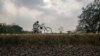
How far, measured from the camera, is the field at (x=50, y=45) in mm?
12984

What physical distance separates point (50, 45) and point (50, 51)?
704mm

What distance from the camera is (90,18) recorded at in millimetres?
25953

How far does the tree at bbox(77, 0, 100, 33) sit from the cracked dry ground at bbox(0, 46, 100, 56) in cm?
1173

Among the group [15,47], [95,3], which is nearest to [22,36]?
[15,47]

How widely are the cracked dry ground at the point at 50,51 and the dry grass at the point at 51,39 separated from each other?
0.64 metres

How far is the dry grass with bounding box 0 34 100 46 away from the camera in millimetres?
→ 13867

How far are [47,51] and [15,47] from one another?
158 centimetres

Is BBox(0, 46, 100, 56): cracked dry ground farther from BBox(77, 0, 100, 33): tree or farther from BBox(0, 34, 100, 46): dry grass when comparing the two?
BBox(77, 0, 100, 33): tree

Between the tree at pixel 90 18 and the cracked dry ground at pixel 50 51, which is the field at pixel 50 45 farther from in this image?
the tree at pixel 90 18

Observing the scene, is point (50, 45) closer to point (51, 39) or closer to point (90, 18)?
point (51, 39)

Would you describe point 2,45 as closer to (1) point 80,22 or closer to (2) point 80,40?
(2) point 80,40

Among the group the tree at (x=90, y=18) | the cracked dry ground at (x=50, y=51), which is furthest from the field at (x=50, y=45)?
the tree at (x=90, y=18)

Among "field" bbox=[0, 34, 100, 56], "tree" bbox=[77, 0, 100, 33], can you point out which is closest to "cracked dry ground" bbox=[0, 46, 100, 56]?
"field" bbox=[0, 34, 100, 56]

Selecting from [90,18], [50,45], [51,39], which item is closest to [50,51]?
[50,45]
